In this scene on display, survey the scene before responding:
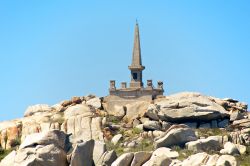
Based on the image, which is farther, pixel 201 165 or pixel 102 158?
pixel 102 158

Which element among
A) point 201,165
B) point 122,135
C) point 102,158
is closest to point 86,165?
point 102,158

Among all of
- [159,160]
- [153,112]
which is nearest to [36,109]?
[153,112]

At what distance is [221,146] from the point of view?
8131cm

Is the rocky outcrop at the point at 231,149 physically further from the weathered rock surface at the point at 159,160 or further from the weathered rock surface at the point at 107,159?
the weathered rock surface at the point at 107,159

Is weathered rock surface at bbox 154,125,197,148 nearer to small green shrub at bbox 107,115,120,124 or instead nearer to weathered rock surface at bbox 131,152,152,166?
weathered rock surface at bbox 131,152,152,166

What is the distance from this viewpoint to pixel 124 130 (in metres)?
93.8

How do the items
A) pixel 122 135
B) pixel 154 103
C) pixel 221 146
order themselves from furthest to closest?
1. pixel 154 103
2. pixel 122 135
3. pixel 221 146

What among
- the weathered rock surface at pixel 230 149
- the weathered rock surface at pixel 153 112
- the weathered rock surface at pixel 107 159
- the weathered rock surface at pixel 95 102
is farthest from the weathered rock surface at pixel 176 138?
the weathered rock surface at pixel 95 102

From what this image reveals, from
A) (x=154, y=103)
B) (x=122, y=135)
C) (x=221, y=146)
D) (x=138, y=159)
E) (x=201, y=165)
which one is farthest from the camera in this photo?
(x=154, y=103)

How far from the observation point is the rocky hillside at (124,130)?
73.5 m

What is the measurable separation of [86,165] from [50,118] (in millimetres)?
24920

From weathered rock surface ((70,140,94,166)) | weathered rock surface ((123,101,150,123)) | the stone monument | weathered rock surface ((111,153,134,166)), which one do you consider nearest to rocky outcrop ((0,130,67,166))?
weathered rock surface ((70,140,94,166))

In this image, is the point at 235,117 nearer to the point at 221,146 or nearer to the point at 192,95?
the point at 192,95

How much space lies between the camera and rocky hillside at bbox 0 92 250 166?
73.5 m
